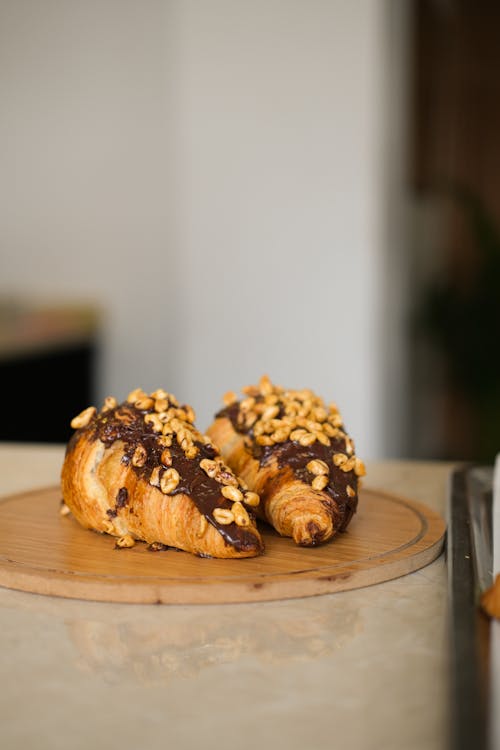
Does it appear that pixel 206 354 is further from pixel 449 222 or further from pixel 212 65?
pixel 449 222

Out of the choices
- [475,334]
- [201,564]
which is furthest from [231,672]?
[475,334]

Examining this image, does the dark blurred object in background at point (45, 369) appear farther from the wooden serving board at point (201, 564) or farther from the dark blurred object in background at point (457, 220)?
the wooden serving board at point (201, 564)

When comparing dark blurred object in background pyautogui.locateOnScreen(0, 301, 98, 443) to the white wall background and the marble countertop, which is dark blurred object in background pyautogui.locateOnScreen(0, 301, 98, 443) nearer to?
the white wall background

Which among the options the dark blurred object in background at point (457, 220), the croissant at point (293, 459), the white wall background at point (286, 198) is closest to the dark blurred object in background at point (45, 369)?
the white wall background at point (286, 198)

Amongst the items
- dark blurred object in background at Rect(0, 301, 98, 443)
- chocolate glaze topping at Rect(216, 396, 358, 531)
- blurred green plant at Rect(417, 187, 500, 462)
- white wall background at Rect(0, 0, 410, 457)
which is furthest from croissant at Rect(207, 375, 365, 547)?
blurred green plant at Rect(417, 187, 500, 462)

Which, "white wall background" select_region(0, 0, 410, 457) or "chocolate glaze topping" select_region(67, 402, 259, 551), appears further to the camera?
"white wall background" select_region(0, 0, 410, 457)
